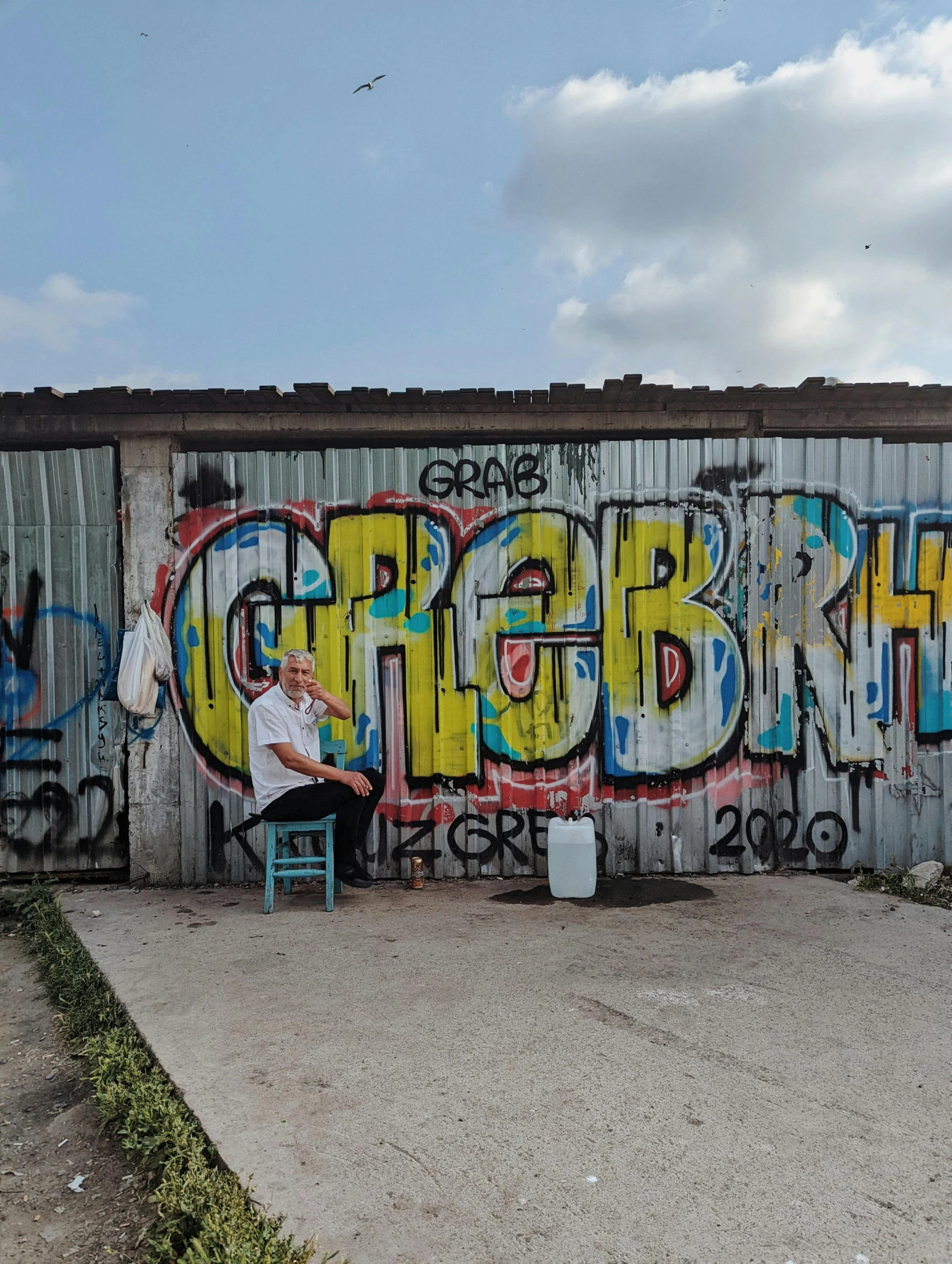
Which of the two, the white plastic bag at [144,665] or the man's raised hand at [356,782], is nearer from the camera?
the man's raised hand at [356,782]

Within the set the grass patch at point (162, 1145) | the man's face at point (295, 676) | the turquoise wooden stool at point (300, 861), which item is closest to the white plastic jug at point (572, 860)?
the turquoise wooden stool at point (300, 861)

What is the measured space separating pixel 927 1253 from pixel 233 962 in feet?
10.6

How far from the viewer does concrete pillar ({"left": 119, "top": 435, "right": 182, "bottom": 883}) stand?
19.4ft

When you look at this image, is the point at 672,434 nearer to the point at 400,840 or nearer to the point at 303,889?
the point at 400,840

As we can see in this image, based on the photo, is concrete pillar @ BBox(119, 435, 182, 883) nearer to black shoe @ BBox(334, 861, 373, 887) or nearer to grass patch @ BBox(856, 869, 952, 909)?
black shoe @ BBox(334, 861, 373, 887)

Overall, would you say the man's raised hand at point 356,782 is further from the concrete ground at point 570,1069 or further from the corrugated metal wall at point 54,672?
the corrugated metal wall at point 54,672

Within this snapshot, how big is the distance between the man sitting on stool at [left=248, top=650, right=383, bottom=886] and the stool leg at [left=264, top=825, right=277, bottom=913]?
0.10 metres

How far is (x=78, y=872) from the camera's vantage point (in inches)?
236

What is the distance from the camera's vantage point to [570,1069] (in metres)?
3.20

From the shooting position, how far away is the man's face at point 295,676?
5359 millimetres

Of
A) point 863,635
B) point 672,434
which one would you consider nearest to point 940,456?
point 863,635

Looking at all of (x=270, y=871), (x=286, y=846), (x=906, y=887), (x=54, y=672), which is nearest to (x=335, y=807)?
(x=270, y=871)

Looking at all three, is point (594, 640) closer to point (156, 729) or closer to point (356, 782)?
point (356, 782)

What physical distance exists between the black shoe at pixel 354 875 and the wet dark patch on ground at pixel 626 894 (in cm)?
91
